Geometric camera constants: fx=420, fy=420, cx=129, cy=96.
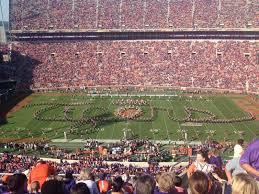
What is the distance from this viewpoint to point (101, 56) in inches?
2435

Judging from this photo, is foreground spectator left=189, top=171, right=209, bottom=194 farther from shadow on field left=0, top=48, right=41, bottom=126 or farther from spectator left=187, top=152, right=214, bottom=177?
shadow on field left=0, top=48, right=41, bottom=126

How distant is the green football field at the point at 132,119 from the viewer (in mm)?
34125

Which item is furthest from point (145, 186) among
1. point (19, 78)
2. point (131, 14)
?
point (131, 14)

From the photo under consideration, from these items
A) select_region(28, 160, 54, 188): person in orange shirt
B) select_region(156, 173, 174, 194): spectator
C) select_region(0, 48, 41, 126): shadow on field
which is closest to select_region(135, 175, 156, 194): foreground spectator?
select_region(156, 173, 174, 194): spectator

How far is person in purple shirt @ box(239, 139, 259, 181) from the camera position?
217 inches

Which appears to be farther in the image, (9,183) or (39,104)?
(39,104)

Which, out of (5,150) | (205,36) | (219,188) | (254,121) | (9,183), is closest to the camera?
(9,183)

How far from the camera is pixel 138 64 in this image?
59781 millimetres

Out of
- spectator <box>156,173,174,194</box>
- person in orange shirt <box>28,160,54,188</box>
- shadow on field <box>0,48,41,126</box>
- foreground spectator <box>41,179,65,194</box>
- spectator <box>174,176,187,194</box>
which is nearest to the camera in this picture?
foreground spectator <box>41,179,65,194</box>

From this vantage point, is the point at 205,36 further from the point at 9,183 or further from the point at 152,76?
the point at 9,183

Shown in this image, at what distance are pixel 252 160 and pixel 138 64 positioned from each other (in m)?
54.4

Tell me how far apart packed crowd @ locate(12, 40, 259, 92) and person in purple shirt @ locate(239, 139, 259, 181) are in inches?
1894

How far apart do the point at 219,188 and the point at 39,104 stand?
135 ft

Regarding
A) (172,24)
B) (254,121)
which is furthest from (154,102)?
(172,24)
